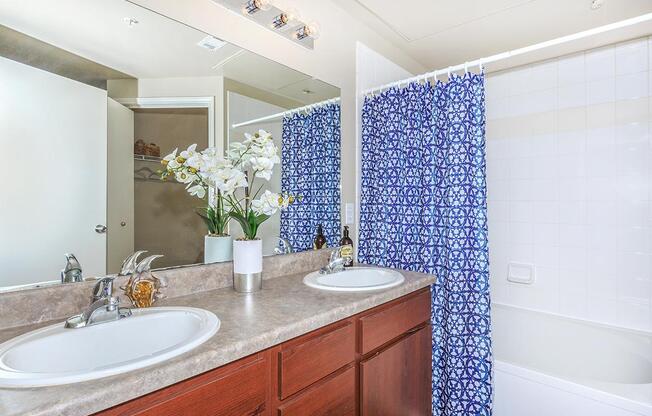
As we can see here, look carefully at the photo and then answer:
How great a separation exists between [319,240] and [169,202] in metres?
0.89

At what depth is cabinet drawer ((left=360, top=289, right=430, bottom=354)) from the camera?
1341mm

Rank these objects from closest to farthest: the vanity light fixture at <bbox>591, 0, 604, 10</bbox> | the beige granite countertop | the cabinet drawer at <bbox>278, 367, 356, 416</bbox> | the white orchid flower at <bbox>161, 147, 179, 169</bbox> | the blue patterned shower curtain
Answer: the beige granite countertop
the cabinet drawer at <bbox>278, 367, 356, 416</bbox>
the white orchid flower at <bbox>161, 147, 179, 169</bbox>
the blue patterned shower curtain
the vanity light fixture at <bbox>591, 0, 604, 10</bbox>

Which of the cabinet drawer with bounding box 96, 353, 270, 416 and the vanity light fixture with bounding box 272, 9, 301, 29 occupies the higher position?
the vanity light fixture with bounding box 272, 9, 301, 29

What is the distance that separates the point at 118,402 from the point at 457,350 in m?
1.56

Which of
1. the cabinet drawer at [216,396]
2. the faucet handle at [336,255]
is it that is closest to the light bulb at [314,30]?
the faucet handle at [336,255]

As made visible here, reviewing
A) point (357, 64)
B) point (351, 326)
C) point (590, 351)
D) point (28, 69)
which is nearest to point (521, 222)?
point (590, 351)

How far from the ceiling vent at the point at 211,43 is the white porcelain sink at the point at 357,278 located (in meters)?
1.12

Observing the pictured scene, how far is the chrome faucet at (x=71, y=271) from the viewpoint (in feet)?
3.59

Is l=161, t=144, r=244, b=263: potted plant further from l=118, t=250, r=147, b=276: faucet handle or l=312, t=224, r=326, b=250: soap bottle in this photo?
l=312, t=224, r=326, b=250: soap bottle

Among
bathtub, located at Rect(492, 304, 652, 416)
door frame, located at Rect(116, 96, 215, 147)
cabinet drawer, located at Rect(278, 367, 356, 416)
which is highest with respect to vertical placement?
door frame, located at Rect(116, 96, 215, 147)

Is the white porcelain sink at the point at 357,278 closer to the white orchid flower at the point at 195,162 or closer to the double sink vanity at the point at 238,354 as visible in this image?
the double sink vanity at the point at 238,354

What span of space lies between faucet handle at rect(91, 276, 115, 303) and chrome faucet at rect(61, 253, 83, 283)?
0.13 meters

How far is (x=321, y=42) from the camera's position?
1924 millimetres

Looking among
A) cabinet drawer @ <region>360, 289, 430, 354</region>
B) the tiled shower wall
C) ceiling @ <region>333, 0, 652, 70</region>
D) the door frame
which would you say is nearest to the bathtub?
the tiled shower wall
